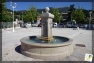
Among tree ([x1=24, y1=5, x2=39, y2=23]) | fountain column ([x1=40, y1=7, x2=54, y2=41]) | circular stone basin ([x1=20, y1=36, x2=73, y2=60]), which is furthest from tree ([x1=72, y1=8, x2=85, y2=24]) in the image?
circular stone basin ([x1=20, y1=36, x2=73, y2=60])

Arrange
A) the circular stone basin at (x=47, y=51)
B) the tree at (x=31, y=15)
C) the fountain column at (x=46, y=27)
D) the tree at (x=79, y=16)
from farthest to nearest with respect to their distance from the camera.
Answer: the tree at (x=31, y=15), the tree at (x=79, y=16), the fountain column at (x=46, y=27), the circular stone basin at (x=47, y=51)

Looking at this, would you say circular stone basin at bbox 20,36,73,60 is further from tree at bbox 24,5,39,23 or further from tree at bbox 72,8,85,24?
tree at bbox 24,5,39,23

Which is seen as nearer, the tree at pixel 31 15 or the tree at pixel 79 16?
the tree at pixel 79 16

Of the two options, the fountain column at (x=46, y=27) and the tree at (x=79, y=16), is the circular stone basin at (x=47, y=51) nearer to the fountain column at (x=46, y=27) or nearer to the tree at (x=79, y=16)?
the fountain column at (x=46, y=27)

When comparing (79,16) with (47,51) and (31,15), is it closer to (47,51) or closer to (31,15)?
(31,15)

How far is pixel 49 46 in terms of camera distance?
748cm

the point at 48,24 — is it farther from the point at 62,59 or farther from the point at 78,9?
the point at 78,9

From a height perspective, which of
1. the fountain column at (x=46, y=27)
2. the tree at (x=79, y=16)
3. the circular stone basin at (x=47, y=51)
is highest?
the tree at (x=79, y=16)

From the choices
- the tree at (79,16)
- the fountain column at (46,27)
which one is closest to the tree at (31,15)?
the tree at (79,16)

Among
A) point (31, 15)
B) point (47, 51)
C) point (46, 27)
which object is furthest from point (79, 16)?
point (47, 51)

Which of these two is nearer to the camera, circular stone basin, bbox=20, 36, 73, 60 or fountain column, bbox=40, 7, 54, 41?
circular stone basin, bbox=20, 36, 73, 60

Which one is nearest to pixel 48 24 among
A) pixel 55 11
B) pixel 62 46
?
pixel 62 46

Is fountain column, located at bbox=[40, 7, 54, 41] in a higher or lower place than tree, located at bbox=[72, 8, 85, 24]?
lower

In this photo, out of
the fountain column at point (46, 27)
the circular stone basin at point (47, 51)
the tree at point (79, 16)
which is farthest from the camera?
the tree at point (79, 16)
